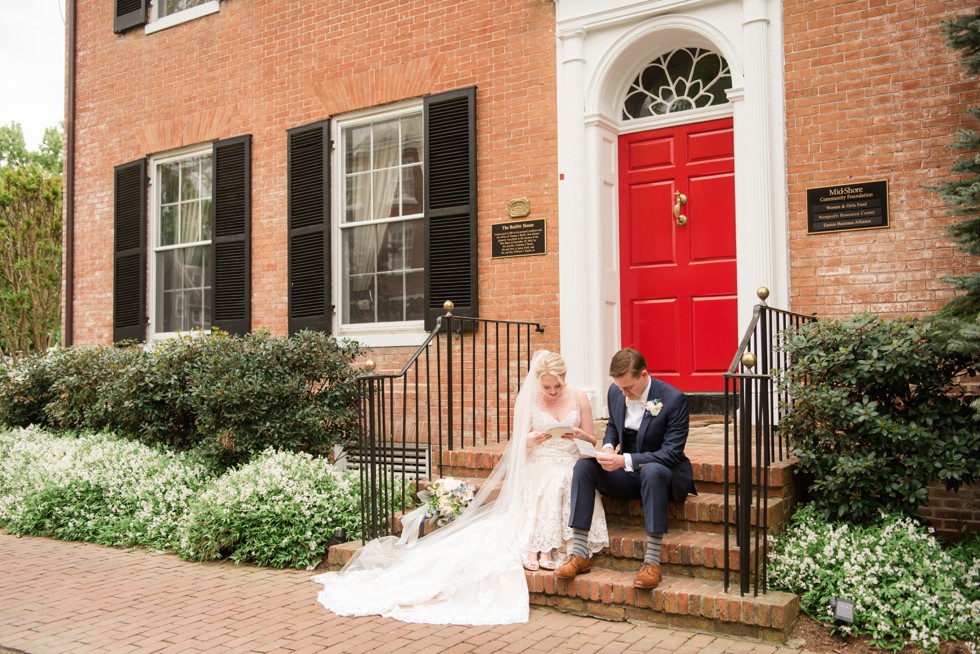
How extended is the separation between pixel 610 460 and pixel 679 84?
3.76 meters

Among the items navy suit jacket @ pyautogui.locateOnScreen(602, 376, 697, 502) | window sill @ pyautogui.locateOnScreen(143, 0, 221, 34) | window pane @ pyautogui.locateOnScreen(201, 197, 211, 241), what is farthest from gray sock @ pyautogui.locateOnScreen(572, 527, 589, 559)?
window sill @ pyautogui.locateOnScreen(143, 0, 221, 34)

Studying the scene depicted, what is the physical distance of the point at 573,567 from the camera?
4.73 m

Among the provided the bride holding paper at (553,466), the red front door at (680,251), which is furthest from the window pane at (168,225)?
the bride holding paper at (553,466)

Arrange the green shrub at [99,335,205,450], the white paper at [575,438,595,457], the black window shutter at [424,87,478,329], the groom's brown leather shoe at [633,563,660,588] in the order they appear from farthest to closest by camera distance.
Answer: the green shrub at [99,335,205,450]
the black window shutter at [424,87,478,329]
the white paper at [575,438,595,457]
the groom's brown leather shoe at [633,563,660,588]

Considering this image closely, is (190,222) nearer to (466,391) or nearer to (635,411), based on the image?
(466,391)

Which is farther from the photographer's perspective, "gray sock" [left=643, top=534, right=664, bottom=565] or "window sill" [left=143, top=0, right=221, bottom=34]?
"window sill" [left=143, top=0, right=221, bottom=34]

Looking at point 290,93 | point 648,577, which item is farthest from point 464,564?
point 290,93

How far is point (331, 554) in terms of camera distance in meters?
5.80

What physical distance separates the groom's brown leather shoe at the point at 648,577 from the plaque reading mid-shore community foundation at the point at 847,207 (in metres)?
2.99

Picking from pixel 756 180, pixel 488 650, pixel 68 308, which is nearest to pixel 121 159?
pixel 68 308

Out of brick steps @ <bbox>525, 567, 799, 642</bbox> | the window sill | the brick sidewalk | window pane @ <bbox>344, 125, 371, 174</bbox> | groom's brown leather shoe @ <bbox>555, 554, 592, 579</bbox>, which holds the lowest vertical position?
the brick sidewalk

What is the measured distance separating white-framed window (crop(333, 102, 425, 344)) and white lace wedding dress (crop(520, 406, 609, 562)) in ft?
10.3

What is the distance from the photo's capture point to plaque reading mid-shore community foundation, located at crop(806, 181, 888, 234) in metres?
6.03

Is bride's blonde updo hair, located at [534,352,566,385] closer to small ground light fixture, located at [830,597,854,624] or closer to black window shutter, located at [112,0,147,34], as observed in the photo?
small ground light fixture, located at [830,597,854,624]
